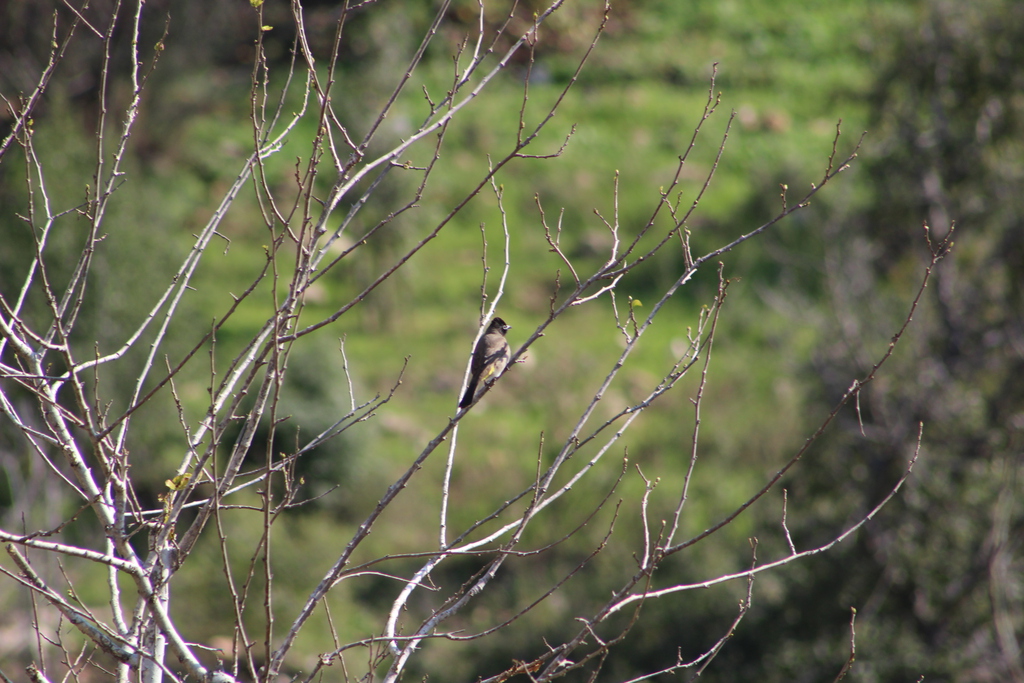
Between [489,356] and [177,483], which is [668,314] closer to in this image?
[489,356]

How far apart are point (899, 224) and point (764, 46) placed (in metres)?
12.9

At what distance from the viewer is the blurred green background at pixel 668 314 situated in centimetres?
935

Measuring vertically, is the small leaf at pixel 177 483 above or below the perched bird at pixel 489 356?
above

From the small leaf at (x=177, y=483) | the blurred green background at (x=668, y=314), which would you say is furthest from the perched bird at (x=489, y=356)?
the small leaf at (x=177, y=483)

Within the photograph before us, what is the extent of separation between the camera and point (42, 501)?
34.0 feet

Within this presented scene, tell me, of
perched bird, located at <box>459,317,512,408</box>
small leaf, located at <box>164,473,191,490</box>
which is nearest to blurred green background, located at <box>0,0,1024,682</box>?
small leaf, located at <box>164,473,191,490</box>

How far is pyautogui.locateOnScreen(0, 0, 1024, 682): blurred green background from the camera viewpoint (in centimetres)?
935

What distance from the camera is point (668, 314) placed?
53.0ft

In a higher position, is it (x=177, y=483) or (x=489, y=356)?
(x=177, y=483)

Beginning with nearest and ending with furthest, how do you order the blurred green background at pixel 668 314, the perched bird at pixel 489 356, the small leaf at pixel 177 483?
the small leaf at pixel 177 483
the perched bird at pixel 489 356
the blurred green background at pixel 668 314

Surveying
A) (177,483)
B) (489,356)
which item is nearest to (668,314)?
(489,356)

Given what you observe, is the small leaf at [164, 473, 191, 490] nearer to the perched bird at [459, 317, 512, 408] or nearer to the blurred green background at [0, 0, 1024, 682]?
the blurred green background at [0, 0, 1024, 682]

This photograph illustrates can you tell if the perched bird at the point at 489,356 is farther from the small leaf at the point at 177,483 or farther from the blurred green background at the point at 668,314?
the small leaf at the point at 177,483

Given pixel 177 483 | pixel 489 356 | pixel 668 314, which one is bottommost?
pixel 668 314
